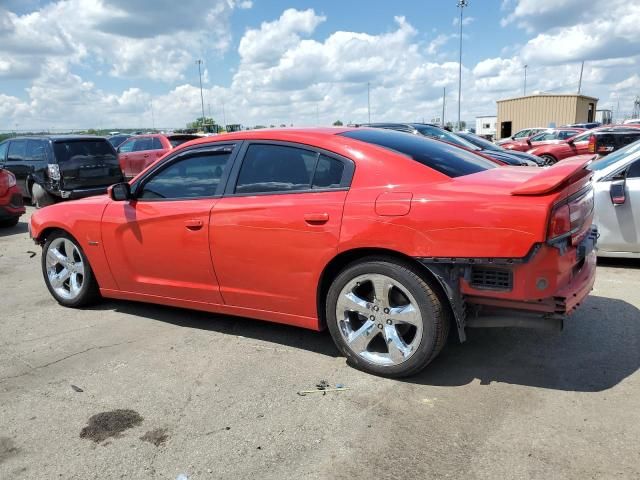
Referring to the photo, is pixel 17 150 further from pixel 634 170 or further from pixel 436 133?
pixel 634 170

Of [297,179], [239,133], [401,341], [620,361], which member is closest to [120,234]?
[239,133]

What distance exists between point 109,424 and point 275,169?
1.94 meters

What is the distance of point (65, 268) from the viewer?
5078 millimetres

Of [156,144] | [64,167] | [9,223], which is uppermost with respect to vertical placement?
[156,144]

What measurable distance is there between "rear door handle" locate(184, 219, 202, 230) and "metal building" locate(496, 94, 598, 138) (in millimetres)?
45618

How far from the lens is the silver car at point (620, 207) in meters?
5.52

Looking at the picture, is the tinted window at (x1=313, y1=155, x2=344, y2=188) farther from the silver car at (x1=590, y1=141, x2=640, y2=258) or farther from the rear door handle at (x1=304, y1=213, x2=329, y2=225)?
the silver car at (x1=590, y1=141, x2=640, y2=258)

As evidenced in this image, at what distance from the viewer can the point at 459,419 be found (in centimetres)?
294

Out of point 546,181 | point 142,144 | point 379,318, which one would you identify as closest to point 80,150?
point 142,144

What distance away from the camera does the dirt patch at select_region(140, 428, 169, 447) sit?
2.86 metres

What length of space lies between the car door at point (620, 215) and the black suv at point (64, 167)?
9.16 m

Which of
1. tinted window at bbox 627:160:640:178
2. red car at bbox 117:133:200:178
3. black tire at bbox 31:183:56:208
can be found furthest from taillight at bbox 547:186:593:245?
red car at bbox 117:133:200:178

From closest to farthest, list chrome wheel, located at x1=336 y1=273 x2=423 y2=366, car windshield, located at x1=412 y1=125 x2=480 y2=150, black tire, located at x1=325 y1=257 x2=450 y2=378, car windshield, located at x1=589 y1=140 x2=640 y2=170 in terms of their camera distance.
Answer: black tire, located at x1=325 y1=257 x2=450 y2=378, chrome wheel, located at x1=336 y1=273 x2=423 y2=366, car windshield, located at x1=589 y1=140 x2=640 y2=170, car windshield, located at x1=412 y1=125 x2=480 y2=150

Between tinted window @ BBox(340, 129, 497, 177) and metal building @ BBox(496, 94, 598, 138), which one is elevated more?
metal building @ BBox(496, 94, 598, 138)
